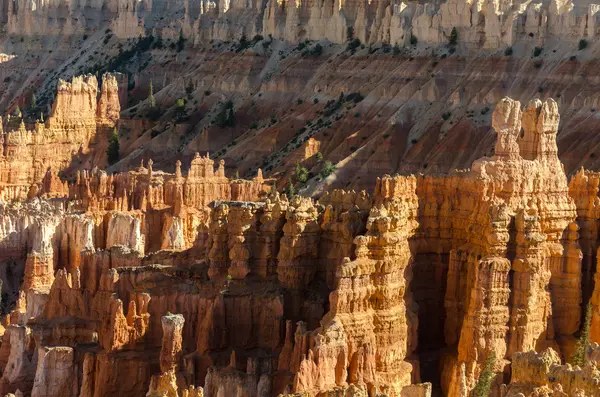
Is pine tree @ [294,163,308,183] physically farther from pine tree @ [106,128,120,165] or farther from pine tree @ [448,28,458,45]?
pine tree @ [106,128,120,165]

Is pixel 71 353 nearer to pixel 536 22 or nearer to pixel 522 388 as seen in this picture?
pixel 522 388

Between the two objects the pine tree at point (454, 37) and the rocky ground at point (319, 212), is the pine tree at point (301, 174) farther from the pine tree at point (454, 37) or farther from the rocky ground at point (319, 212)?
the pine tree at point (454, 37)

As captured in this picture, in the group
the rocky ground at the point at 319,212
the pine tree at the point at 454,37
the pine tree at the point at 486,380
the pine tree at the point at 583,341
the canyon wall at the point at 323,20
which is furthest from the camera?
the pine tree at the point at 454,37

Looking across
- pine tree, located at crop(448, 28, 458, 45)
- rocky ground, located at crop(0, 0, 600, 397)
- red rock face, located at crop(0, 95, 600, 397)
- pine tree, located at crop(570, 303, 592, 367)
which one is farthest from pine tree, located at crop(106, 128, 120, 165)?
pine tree, located at crop(570, 303, 592, 367)

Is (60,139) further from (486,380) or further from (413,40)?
(486,380)

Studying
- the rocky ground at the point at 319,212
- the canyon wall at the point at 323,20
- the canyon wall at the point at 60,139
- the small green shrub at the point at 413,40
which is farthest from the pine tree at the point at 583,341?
the small green shrub at the point at 413,40

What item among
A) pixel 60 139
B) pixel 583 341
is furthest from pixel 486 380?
pixel 60 139

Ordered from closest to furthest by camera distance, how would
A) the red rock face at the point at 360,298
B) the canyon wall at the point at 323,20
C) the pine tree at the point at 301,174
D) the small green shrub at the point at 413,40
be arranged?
the red rock face at the point at 360,298, the pine tree at the point at 301,174, the canyon wall at the point at 323,20, the small green shrub at the point at 413,40

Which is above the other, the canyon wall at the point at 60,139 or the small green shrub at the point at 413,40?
the small green shrub at the point at 413,40
